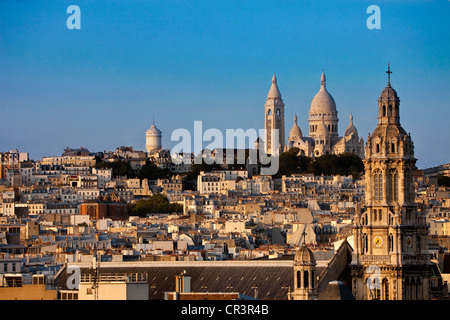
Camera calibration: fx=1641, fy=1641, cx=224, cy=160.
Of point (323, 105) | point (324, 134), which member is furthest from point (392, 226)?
point (323, 105)

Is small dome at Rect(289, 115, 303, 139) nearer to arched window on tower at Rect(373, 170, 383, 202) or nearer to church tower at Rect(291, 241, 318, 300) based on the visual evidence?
arched window on tower at Rect(373, 170, 383, 202)

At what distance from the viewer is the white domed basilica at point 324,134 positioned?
170250 mm

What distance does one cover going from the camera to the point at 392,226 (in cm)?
4200

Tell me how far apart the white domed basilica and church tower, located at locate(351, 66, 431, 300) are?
409 ft

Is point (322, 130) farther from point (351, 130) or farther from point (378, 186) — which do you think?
point (378, 186)

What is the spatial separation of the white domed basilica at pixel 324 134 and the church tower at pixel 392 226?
124787mm

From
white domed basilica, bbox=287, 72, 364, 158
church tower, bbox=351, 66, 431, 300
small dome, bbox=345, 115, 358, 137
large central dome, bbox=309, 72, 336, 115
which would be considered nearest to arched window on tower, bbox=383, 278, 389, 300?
church tower, bbox=351, 66, 431, 300

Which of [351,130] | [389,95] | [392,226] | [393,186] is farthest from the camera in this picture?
[351,130]

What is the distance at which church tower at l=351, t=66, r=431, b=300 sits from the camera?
41.4 meters

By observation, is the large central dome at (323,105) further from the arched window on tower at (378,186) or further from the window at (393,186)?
the window at (393,186)

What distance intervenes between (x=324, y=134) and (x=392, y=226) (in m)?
133

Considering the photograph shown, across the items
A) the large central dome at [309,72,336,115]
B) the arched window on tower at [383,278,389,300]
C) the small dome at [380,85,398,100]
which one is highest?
the large central dome at [309,72,336,115]

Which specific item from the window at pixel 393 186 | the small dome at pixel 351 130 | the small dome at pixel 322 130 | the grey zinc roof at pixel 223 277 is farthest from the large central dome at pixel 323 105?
the window at pixel 393 186
